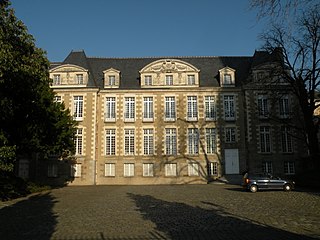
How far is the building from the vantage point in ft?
116

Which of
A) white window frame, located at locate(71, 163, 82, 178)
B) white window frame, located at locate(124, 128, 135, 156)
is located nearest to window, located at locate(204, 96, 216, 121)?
white window frame, located at locate(124, 128, 135, 156)

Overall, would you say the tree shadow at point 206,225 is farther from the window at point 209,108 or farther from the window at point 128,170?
the window at point 209,108

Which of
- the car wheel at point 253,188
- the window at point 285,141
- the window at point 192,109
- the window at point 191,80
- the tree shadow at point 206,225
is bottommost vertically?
the car wheel at point 253,188

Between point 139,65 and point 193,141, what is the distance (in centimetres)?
1174

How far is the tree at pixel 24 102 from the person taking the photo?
601 inches

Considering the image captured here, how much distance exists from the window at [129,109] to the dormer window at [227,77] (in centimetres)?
1017

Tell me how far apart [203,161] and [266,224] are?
2513cm

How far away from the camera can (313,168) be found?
27.3 m

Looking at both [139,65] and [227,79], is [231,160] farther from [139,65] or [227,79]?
[139,65]

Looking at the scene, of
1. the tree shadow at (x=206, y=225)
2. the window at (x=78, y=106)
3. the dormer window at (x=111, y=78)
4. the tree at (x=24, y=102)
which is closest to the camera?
the tree shadow at (x=206, y=225)

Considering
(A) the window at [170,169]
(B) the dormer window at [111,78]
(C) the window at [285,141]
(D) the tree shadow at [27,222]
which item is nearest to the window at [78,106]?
(B) the dormer window at [111,78]

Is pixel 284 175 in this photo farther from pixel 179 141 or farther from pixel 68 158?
pixel 68 158

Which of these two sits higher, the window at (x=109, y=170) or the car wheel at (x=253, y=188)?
the window at (x=109, y=170)

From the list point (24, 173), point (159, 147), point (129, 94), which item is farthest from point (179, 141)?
point (24, 173)
